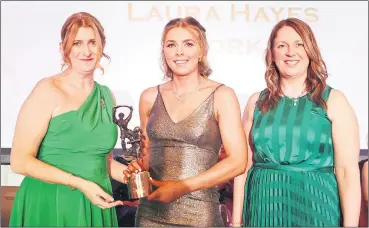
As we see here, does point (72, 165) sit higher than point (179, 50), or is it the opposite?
point (179, 50)

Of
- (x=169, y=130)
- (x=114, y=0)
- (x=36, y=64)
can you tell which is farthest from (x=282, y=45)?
(x=36, y=64)

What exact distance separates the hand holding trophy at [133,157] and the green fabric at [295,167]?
1.58ft

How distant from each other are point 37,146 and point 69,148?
0.14m

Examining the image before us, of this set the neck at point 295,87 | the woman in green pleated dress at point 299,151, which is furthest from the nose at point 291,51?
the neck at point 295,87

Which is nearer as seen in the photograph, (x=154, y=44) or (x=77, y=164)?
(x=77, y=164)

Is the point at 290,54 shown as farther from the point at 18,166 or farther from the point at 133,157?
the point at 18,166

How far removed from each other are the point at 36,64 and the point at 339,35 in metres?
1.42

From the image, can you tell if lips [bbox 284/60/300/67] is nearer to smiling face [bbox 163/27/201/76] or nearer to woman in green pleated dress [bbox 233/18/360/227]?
woman in green pleated dress [bbox 233/18/360/227]

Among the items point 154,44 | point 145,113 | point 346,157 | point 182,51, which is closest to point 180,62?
point 182,51

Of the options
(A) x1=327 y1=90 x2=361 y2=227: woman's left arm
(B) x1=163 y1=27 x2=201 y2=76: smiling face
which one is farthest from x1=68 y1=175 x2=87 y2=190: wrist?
(A) x1=327 y1=90 x2=361 y2=227: woman's left arm

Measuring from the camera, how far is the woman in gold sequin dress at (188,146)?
7.59 feet

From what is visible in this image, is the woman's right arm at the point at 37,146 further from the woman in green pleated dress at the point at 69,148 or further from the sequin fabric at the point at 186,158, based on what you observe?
the sequin fabric at the point at 186,158

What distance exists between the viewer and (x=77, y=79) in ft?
7.77

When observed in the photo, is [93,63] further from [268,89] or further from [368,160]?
[368,160]
